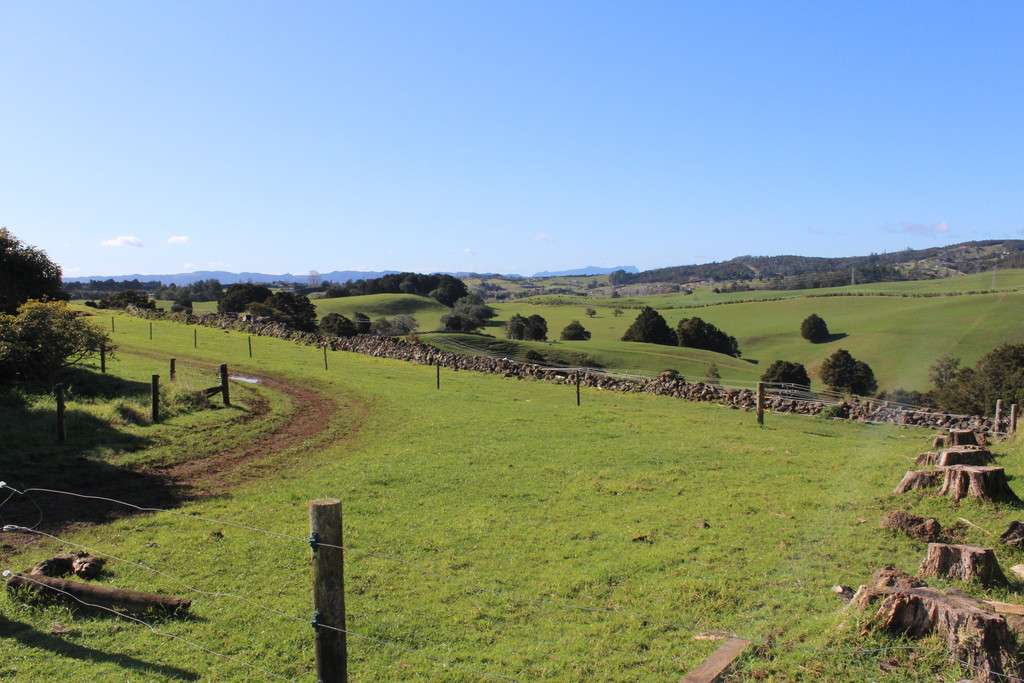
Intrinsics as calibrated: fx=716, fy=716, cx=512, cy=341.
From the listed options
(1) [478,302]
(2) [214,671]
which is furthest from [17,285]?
(1) [478,302]

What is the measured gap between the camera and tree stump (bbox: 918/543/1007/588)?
816 centimetres

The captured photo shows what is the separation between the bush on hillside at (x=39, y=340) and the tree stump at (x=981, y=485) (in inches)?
921

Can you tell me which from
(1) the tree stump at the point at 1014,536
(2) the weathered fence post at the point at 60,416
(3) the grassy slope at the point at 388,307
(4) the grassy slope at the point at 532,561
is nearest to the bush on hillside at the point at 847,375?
(4) the grassy slope at the point at 532,561

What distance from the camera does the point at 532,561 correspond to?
1020 cm

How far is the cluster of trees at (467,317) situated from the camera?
86125 millimetres

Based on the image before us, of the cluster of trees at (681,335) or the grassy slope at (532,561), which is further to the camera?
the cluster of trees at (681,335)

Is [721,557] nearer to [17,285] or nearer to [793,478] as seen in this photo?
[793,478]

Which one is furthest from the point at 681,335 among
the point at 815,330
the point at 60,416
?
the point at 60,416

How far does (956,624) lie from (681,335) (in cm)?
8322

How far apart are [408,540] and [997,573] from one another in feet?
25.3

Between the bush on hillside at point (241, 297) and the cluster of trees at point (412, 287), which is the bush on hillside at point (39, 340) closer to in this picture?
the bush on hillside at point (241, 297)

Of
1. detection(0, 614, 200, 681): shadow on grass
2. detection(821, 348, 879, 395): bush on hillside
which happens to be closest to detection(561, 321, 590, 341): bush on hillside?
detection(821, 348, 879, 395): bush on hillside

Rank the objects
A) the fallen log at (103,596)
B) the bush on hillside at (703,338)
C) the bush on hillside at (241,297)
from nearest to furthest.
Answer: the fallen log at (103,596) → the bush on hillside at (241,297) → the bush on hillside at (703,338)

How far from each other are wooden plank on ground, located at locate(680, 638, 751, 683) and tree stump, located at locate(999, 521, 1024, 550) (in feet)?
16.7
